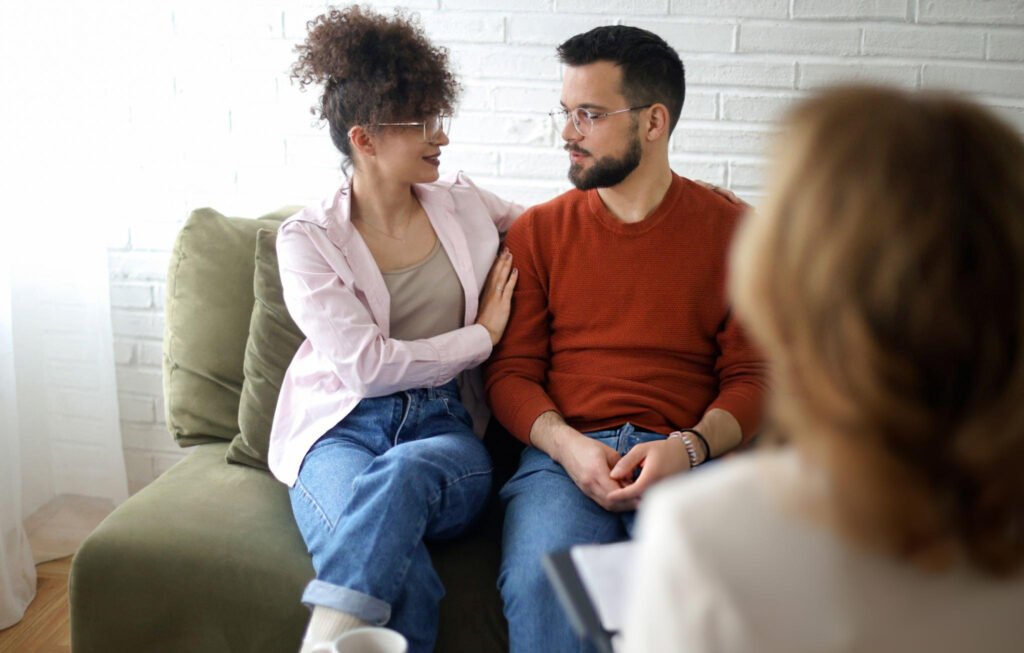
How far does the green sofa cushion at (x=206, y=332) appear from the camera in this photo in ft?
6.88

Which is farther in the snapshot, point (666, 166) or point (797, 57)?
point (797, 57)

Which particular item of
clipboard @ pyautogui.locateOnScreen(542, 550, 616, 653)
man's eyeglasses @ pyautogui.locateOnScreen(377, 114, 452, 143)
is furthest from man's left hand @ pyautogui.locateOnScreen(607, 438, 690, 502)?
man's eyeglasses @ pyautogui.locateOnScreen(377, 114, 452, 143)

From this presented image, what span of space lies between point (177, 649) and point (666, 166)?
4.12 ft

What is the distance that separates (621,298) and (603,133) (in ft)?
1.04

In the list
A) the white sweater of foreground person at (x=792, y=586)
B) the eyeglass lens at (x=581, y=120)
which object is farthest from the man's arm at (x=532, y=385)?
the white sweater of foreground person at (x=792, y=586)

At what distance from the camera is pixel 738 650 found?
0.72 meters

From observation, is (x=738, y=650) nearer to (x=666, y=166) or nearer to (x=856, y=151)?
(x=856, y=151)

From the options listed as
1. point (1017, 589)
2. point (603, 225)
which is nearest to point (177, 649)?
point (603, 225)

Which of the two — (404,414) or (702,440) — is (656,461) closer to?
(702,440)

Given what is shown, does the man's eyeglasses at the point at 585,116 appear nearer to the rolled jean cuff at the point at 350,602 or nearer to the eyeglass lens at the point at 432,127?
the eyeglass lens at the point at 432,127

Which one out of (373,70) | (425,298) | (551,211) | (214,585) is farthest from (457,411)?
(373,70)

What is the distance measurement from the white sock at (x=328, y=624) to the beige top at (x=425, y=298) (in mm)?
616

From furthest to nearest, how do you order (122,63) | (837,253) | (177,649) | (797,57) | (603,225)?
(122,63) → (797,57) → (603,225) → (177,649) → (837,253)

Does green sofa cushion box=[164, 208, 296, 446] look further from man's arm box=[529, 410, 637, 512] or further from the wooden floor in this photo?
man's arm box=[529, 410, 637, 512]
